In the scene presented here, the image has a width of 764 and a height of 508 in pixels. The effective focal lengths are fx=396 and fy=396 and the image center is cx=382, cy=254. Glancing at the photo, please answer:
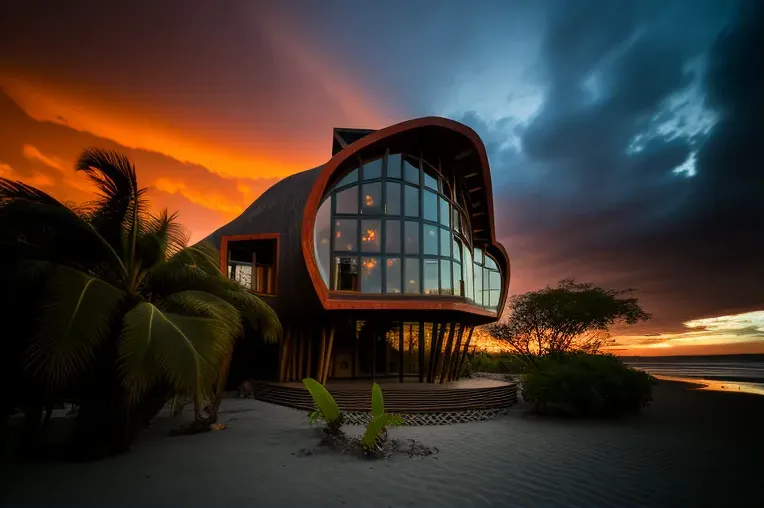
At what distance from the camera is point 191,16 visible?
340 inches

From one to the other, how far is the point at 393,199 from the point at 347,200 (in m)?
1.77

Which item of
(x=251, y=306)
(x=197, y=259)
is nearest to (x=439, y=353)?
(x=251, y=306)

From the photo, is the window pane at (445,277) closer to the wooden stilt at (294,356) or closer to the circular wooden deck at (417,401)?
the circular wooden deck at (417,401)

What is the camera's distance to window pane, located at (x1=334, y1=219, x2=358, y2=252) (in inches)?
554

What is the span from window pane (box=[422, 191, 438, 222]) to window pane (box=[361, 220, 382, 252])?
6.53 feet

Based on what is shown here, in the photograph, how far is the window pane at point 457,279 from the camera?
50.3 ft

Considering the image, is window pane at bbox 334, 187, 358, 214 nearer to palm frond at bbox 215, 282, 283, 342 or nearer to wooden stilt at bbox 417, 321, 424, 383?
wooden stilt at bbox 417, 321, 424, 383

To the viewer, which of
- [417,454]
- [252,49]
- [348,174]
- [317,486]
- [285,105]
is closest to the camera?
[317,486]

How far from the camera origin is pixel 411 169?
1577 cm

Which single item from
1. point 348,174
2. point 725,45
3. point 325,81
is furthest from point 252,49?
point 725,45

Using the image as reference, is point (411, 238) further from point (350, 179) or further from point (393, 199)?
point (350, 179)

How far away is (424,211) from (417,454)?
9.51 metres

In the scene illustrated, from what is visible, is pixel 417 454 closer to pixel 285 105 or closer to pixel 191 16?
pixel 191 16

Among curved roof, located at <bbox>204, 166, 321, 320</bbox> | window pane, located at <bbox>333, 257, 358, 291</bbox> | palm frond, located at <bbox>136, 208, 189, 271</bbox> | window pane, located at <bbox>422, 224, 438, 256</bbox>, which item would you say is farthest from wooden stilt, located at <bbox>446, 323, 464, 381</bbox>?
palm frond, located at <bbox>136, 208, 189, 271</bbox>
